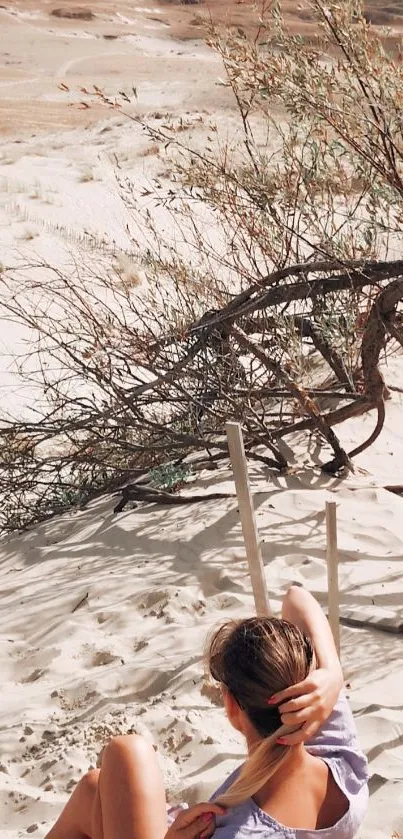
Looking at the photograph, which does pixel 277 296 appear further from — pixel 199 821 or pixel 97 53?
pixel 97 53

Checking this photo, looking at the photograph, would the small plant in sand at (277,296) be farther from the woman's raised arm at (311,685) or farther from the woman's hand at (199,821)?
the woman's hand at (199,821)

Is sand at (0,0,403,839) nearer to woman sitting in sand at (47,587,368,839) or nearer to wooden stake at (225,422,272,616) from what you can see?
woman sitting in sand at (47,587,368,839)

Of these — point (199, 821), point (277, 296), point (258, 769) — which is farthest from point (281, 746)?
point (277, 296)

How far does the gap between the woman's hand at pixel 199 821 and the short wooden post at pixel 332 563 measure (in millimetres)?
1028

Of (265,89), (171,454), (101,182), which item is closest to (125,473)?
(171,454)

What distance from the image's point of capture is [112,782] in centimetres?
227

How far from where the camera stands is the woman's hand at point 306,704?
1908 mm

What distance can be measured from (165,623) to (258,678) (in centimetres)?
196

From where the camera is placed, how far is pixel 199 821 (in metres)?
1.90

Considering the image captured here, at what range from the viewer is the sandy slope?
2938 mm

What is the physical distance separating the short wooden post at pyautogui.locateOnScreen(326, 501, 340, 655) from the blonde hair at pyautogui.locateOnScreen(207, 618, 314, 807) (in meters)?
0.82

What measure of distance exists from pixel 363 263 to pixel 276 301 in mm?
487

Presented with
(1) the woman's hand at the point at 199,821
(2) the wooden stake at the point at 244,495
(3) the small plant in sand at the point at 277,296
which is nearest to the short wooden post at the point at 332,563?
(2) the wooden stake at the point at 244,495

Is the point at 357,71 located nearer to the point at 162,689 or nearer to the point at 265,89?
the point at 265,89
